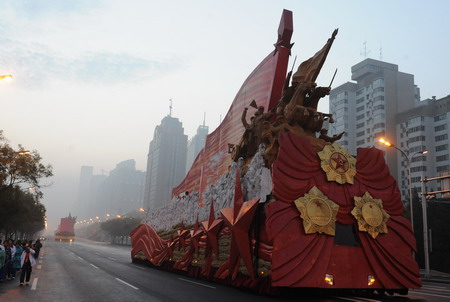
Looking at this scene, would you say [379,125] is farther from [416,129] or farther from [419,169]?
[419,169]

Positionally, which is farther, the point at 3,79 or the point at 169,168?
the point at 169,168

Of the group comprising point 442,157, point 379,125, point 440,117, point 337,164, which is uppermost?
point 379,125

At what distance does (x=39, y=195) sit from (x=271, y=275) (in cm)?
3090

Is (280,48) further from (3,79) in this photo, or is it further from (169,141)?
(169,141)

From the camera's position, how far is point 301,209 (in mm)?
13047

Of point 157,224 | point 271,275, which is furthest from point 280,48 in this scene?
point 157,224

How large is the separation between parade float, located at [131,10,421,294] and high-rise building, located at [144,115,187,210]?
112514 mm

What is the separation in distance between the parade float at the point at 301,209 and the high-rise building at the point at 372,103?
2515 inches

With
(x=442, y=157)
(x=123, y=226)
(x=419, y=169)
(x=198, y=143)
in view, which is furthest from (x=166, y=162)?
(x=442, y=157)

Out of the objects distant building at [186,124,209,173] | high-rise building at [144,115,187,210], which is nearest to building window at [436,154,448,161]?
distant building at [186,124,209,173]

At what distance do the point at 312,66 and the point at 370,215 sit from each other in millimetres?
6008

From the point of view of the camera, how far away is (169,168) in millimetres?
132000

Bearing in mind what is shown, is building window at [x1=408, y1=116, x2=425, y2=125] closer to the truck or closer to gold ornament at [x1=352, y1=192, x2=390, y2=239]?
gold ornament at [x1=352, y1=192, x2=390, y2=239]

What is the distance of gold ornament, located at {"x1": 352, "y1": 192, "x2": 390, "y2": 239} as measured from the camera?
1350cm
